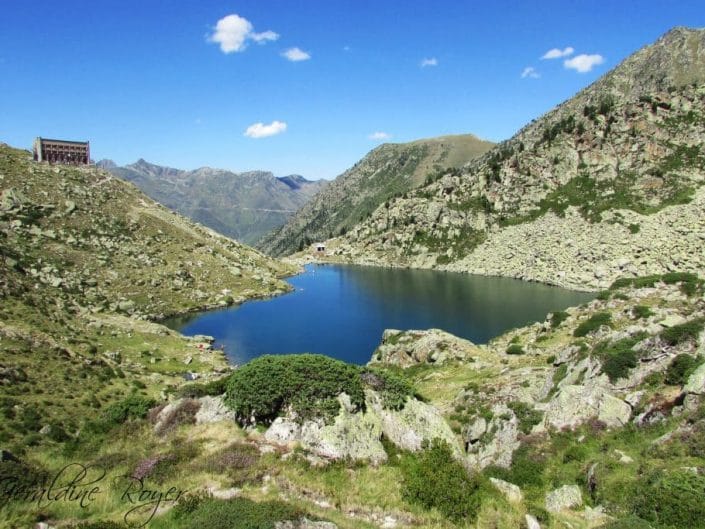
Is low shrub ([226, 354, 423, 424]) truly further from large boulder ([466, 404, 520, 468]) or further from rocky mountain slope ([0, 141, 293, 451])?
rocky mountain slope ([0, 141, 293, 451])

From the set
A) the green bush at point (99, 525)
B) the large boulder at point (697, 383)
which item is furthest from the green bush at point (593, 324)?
the green bush at point (99, 525)

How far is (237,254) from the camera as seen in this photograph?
141 meters

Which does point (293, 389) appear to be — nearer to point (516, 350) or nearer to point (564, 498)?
point (564, 498)

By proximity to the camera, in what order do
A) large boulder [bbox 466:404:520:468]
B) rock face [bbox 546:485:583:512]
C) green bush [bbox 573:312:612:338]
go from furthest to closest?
1. green bush [bbox 573:312:612:338]
2. large boulder [bbox 466:404:520:468]
3. rock face [bbox 546:485:583:512]

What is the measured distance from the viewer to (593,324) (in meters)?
41.0

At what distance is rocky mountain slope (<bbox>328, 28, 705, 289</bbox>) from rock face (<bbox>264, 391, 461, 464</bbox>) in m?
109

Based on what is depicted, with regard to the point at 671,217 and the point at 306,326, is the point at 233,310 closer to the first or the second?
the point at 306,326

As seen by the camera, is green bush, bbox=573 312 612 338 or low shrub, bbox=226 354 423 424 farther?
green bush, bbox=573 312 612 338

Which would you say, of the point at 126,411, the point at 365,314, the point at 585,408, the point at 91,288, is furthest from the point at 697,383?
the point at 91,288

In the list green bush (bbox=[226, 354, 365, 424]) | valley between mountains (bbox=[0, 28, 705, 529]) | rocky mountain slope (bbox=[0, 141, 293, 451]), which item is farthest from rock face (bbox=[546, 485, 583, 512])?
rocky mountain slope (bbox=[0, 141, 293, 451])

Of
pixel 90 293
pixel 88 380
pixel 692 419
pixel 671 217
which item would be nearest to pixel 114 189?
pixel 90 293

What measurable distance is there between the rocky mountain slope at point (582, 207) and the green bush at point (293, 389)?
111 m

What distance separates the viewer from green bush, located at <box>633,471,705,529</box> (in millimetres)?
12594

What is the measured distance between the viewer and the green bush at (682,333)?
24.5m
